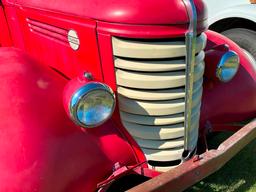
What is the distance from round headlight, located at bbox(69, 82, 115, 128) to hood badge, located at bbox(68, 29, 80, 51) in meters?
0.45

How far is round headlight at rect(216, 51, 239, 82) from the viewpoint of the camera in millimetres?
2641

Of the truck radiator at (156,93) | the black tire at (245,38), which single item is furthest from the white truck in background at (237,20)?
the truck radiator at (156,93)

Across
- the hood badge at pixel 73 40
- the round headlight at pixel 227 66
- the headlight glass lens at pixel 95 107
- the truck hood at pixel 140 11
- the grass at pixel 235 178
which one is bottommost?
the grass at pixel 235 178

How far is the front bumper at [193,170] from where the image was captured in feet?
6.74

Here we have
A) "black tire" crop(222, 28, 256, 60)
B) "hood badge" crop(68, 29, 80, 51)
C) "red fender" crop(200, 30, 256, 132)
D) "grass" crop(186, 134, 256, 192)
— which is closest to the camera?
"hood badge" crop(68, 29, 80, 51)

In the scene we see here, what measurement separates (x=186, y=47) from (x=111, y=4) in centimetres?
48

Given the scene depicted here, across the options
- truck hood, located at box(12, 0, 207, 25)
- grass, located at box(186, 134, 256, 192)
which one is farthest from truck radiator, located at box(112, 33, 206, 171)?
grass, located at box(186, 134, 256, 192)

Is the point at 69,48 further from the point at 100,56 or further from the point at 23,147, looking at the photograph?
the point at 23,147

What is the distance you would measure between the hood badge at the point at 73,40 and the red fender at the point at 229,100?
0.99 m

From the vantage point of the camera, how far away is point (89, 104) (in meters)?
1.98

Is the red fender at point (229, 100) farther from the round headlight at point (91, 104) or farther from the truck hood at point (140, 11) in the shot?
the round headlight at point (91, 104)

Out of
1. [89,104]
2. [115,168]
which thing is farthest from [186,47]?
[115,168]

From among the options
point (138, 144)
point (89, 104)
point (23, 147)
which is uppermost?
point (89, 104)

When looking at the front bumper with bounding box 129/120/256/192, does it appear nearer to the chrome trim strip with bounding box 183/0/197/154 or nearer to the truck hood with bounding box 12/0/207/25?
the chrome trim strip with bounding box 183/0/197/154
